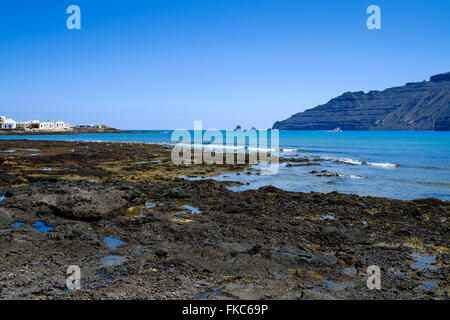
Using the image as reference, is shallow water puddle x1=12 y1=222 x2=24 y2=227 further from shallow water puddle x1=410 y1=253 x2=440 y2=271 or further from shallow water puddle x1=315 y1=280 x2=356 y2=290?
shallow water puddle x1=410 y1=253 x2=440 y2=271

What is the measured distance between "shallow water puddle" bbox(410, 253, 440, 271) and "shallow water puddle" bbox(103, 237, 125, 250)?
950 cm

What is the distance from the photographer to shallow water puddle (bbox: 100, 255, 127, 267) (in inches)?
348

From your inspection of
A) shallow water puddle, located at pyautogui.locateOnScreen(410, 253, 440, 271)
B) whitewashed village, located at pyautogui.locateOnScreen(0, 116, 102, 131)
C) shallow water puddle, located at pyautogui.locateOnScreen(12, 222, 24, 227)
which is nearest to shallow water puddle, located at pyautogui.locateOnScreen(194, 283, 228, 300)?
shallow water puddle, located at pyautogui.locateOnScreen(410, 253, 440, 271)

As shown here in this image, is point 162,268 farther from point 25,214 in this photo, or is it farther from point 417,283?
point 25,214

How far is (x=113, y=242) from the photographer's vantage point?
426 inches

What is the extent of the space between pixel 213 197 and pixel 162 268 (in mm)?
10482

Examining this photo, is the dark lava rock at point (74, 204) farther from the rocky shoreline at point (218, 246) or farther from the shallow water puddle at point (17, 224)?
the shallow water puddle at point (17, 224)

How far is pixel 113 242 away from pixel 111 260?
1.75 metres

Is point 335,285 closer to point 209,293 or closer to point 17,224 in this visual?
point 209,293

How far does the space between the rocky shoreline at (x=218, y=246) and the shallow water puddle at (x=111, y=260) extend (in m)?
0.03

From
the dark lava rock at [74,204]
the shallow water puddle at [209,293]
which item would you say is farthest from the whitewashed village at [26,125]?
the shallow water puddle at [209,293]
